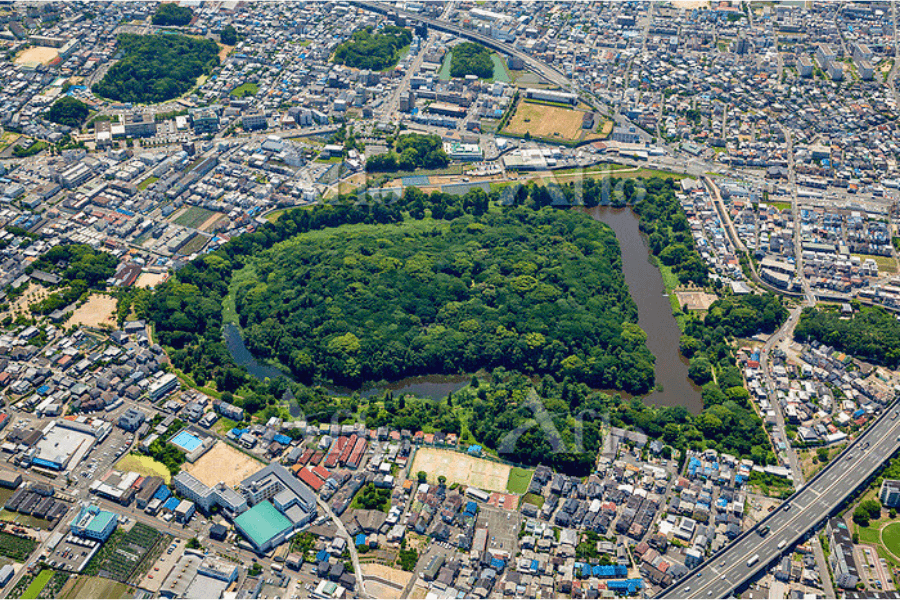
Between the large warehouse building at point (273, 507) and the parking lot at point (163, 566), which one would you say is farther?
the large warehouse building at point (273, 507)

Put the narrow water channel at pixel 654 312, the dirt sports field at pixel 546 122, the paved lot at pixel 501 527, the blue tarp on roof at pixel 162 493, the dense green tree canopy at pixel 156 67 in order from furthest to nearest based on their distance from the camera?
the dense green tree canopy at pixel 156 67 < the dirt sports field at pixel 546 122 < the narrow water channel at pixel 654 312 < the blue tarp on roof at pixel 162 493 < the paved lot at pixel 501 527

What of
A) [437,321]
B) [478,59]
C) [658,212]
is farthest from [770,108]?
[437,321]

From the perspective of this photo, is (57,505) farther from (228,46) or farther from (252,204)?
(228,46)

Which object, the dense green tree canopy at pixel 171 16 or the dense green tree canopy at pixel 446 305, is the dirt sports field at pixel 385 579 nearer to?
the dense green tree canopy at pixel 446 305

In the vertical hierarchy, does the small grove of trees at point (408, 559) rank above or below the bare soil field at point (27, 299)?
above

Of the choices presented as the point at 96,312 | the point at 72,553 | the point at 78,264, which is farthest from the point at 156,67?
the point at 72,553

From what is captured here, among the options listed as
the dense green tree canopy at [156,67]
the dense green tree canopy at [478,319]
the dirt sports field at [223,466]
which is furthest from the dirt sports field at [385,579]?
the dense green tree canopy at [156,67]

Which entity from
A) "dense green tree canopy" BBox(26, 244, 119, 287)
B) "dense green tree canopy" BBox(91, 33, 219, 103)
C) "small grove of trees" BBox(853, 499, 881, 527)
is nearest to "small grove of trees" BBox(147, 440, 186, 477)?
"dense green tree canopy" BBox(26, 244, 119, 287)
